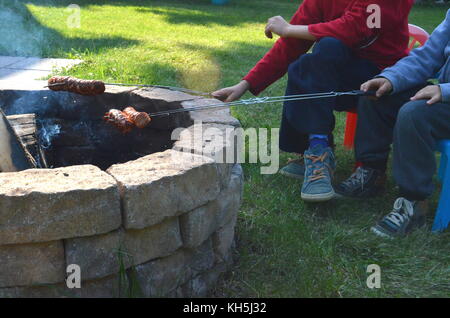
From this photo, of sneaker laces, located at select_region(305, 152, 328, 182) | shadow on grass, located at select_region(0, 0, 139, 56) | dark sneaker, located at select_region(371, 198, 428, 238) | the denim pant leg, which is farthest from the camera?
shadow on grass, located at select_region(0, 0, 139, 56)

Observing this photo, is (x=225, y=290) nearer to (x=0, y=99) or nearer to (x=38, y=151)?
(x=38, y=151)

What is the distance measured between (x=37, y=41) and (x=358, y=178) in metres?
4.62

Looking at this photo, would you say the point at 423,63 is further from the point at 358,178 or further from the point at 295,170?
the point at 295,170

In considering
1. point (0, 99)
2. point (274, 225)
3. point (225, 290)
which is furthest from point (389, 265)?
point (0, 99)

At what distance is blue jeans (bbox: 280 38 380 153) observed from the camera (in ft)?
8.74

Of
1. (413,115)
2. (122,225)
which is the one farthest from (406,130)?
(122,225)

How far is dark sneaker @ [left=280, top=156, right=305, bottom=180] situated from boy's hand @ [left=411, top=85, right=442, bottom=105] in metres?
0.86

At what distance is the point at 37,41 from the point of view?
6156mm

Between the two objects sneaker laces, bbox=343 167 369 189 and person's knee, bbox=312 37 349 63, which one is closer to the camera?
person's knee, bbox=312 37 349 63

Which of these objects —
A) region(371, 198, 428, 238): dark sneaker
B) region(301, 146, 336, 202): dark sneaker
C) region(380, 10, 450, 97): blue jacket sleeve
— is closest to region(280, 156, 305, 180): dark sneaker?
region(301, 146, 336, 202): dark sneaker

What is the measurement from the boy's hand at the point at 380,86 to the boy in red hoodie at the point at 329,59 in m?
0.20

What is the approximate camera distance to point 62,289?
176 centimetres

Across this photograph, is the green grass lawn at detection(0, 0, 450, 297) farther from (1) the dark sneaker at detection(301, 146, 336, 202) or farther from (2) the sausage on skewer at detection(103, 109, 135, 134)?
(2) the sausage on skewer at detection(103, 109, 135, 134)

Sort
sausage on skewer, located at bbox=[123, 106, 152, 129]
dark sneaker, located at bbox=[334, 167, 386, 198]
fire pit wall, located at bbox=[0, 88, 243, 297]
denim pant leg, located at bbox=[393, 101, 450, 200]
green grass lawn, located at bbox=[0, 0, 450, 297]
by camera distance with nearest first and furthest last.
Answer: fire pit wall, located at bbox=[0, 88, 243, 297]
green grass lawn, located at bbox=[0, 0, 450, 297]
sausage on skewer, located at bbox=[123, 106, 152, 129]
denim pant leg, located at bbox=[393, 101, 450, 200]
dark sneaker, located at bbox=[334, 167, 386, 198]
